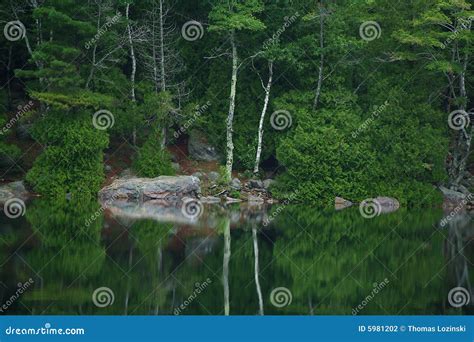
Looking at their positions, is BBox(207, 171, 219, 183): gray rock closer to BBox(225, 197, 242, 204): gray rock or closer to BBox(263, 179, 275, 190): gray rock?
BBox(225, 197, 242, 204): gray rock

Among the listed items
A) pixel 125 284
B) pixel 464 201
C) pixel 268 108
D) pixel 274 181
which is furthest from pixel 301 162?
pixel 125 284

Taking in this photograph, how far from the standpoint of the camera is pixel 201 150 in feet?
119

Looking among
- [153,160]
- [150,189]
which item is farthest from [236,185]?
[150,189]

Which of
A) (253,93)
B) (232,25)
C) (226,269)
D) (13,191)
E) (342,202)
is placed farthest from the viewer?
(253,93)

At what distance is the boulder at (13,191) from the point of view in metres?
29.9

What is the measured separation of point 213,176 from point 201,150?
1.93m

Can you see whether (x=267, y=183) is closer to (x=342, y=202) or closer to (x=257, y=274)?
(x=342, y=202)

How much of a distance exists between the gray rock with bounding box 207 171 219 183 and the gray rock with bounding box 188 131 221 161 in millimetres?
1325

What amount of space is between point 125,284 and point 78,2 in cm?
2036

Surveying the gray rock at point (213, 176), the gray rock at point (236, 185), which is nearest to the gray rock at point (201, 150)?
the gray rock at point (213, 176)

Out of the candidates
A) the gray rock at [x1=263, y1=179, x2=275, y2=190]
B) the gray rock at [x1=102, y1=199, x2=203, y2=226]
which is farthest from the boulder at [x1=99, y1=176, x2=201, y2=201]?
the gray rock at [x1=263, y1=179, x2=275, y2=190]

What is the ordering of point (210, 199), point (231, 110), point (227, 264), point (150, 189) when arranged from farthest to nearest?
point (231, 110)
point (210, 199)
point (150, 189)
point (227, 264)

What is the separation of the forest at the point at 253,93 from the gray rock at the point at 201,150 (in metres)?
0.25

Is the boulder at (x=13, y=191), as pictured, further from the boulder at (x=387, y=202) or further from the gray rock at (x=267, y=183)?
the boulder at (x=387, y=202)
